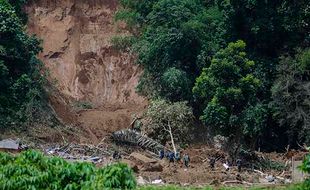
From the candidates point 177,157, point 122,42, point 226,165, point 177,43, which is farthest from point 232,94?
point 122,42

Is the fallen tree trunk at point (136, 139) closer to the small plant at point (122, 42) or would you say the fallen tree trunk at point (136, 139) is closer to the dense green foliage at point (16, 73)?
the dense green foliage at point (16, 73)

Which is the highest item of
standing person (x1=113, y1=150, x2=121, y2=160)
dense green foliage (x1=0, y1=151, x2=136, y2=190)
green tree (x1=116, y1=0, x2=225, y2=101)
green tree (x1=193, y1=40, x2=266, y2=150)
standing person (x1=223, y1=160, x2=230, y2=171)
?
green tree (x1=116, y1=0, x2=225, y2=101)

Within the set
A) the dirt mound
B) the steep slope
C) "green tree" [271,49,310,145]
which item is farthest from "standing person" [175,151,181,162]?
the steep slope

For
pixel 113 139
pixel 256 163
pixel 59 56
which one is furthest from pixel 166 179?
pixel 59 56

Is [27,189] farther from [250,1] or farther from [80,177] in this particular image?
[250,1]

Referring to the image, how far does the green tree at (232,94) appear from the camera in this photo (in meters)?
28.1

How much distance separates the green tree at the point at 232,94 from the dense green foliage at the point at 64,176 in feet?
43.2

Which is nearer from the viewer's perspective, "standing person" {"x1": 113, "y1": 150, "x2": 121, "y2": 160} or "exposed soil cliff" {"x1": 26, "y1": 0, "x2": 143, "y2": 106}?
"standing person" {"x1": 113, "y1": 150, "x2": 121, "y2": 160}

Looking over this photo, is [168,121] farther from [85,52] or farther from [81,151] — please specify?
[85,52]

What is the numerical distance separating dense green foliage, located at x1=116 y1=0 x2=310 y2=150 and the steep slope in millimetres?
4530

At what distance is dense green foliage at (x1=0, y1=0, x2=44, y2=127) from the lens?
98.1 ft

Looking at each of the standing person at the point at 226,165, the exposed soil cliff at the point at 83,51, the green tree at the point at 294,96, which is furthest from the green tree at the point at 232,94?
the exposed soil cliff at the point at 83,51

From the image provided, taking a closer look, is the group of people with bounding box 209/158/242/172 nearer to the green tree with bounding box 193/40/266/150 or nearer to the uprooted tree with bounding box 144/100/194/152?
the green tree with bounding box 193/40/266/150

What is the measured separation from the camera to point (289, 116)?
2819 centimetres
